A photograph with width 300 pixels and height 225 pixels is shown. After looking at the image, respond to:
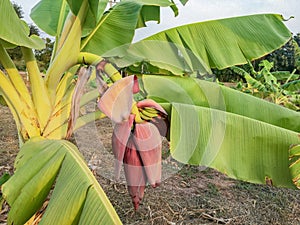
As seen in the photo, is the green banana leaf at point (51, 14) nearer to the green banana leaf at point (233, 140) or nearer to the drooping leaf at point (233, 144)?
the green banana leaf at point (233, 140)

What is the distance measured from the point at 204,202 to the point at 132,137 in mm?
1194

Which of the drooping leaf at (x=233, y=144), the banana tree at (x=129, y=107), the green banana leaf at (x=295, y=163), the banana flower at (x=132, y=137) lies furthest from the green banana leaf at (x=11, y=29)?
the green banana leaf at (x=295, y=163)

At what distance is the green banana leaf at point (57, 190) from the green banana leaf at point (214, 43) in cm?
48

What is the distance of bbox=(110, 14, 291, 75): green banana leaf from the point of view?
1102mm

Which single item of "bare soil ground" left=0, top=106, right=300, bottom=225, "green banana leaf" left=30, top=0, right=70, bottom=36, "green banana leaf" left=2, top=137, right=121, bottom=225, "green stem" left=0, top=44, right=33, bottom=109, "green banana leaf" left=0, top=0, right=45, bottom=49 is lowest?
"bare soil ground" left=0, top=106, right=300, bottom=225

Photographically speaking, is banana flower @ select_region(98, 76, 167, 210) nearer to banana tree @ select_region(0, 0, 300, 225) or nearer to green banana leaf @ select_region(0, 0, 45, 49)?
banana tree @ select_region(0, 0, 300, 225)

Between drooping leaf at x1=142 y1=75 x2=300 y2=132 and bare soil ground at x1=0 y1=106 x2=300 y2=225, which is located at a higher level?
drooping leaf at x1=142 y1=75 x2=300 y2=132

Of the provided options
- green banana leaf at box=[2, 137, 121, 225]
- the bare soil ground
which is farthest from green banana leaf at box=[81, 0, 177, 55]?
the bare soil ground

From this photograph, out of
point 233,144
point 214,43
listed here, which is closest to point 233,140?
point 233,144

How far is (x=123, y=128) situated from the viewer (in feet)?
2.05

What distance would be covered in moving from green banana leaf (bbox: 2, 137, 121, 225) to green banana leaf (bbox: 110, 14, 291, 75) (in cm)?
48

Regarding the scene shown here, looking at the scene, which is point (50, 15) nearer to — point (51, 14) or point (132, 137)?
point (51, 14)

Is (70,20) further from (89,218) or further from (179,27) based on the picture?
(89,218)

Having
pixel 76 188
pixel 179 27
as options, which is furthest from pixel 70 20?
pixel 76 188
